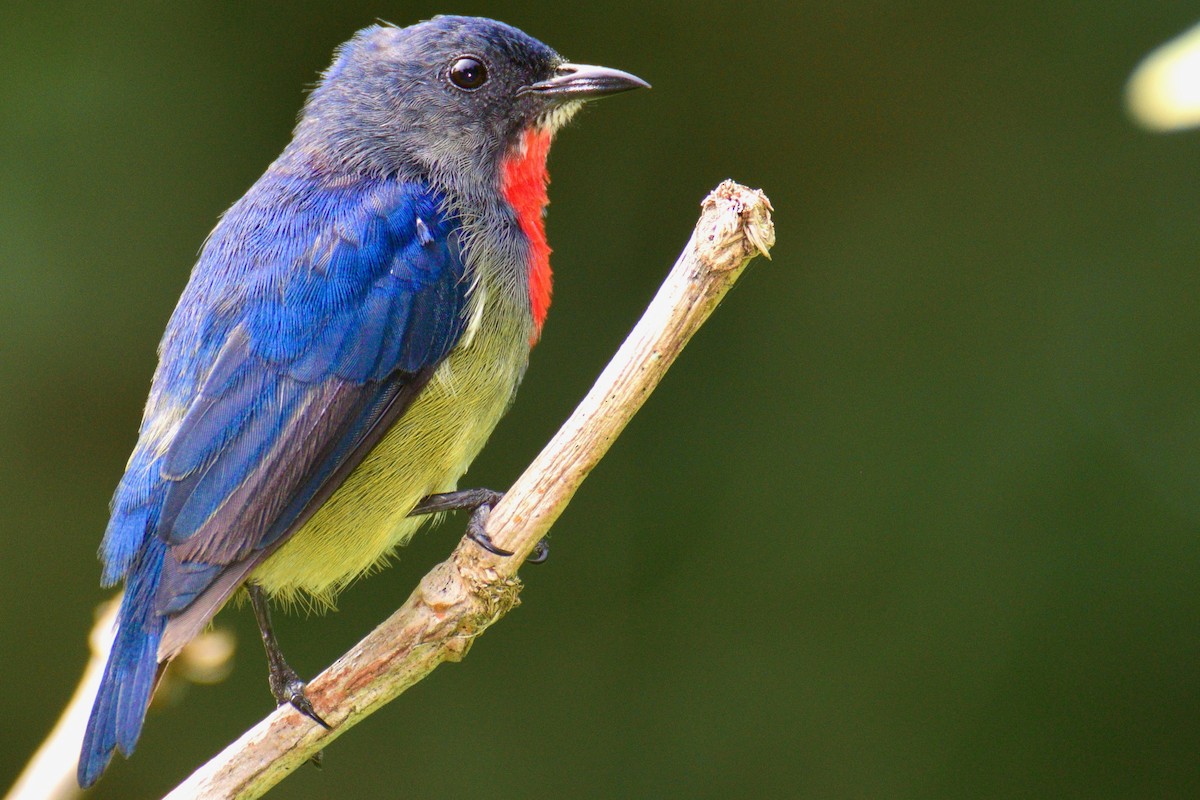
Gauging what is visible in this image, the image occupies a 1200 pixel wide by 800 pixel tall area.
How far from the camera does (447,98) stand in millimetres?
3924

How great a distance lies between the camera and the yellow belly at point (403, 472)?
3.43 m

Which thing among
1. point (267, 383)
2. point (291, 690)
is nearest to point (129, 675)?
point (291, 690)

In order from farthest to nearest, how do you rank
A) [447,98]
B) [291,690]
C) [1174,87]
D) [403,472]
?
[447,98] < [403,472] < [291,690] < [1174,87]

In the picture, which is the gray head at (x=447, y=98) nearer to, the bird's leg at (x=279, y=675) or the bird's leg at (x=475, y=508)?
the bird's leg at (x=475, y=508)

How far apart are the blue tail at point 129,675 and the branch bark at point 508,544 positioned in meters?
0.19

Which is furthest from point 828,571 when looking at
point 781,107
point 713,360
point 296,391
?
point 296,391

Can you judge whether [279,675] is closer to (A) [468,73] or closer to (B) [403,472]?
(B) [403,472]

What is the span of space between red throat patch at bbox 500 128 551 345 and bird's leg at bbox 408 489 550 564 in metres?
0.55

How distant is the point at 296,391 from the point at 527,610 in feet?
6.54

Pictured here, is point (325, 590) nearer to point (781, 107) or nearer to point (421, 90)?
point (421, 90)

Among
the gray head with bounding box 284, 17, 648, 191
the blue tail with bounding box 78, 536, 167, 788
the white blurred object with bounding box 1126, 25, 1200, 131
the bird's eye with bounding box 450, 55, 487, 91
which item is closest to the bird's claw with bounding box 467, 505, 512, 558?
the blue tail with bounding box 78, 536, 167, 788

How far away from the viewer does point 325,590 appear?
12.2 ft

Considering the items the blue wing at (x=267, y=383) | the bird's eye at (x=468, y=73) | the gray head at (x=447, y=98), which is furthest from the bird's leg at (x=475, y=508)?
the bird's eye at (x=468, y=73)

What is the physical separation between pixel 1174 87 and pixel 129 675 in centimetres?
250
